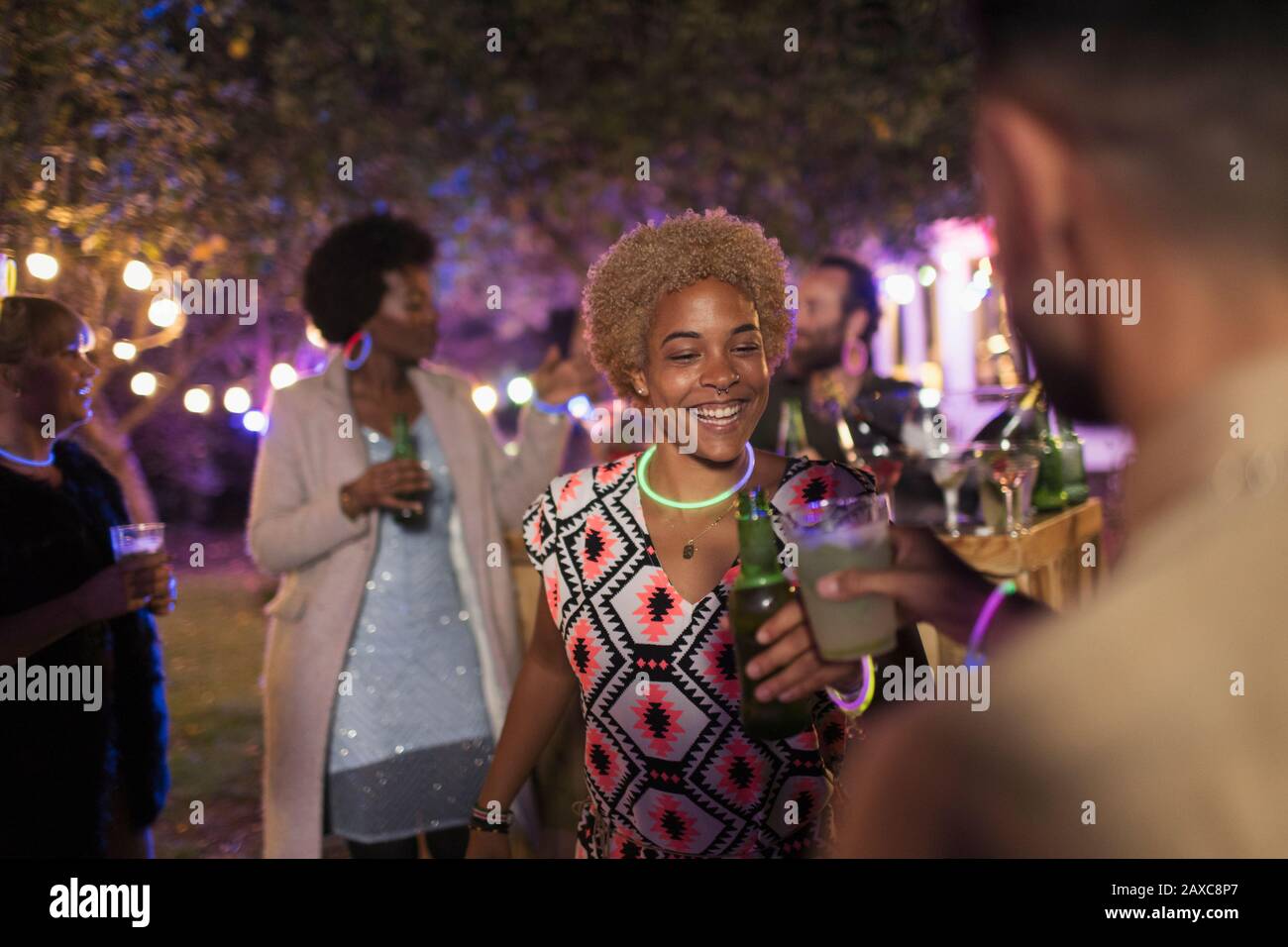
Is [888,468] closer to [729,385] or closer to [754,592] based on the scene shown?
[729,385]

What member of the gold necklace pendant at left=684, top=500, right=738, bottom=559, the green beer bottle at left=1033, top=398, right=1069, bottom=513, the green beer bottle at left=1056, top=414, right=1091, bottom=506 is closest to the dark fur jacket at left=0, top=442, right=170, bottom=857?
the gold necklace pendant at left=684, top=500, right=738, bottom=559

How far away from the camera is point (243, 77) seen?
17.2ft

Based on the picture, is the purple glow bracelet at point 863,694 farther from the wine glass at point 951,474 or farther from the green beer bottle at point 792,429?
the green beer bottle at point 792,429

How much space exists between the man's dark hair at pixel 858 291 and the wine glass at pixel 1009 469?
1617 mm

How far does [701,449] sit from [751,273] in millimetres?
418

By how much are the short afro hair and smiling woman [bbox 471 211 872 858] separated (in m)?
1.38

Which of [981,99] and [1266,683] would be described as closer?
[1266,683]

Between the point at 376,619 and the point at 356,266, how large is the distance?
1.23 m

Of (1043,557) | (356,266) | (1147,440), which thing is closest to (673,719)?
(1147,440)

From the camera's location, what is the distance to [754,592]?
5.82 ft

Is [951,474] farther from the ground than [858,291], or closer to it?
closer to it
